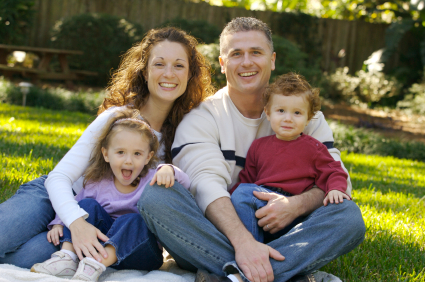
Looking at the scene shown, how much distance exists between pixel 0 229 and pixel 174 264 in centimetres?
96

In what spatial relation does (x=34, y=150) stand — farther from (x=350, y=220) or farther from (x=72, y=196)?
(x=350, y=220)

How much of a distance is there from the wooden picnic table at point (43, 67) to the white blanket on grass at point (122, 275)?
8.05 metres

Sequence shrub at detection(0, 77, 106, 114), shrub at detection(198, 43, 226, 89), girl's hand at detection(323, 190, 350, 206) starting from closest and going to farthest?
girl's hand at detection(323, 190, 350, 206), shrub at detection(198, 43, 226, 89), shrub at detection(0, 77, 106, 114)

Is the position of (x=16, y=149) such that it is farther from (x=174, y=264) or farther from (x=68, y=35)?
(x=68, y=35)

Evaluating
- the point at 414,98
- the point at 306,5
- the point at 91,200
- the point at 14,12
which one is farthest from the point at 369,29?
the point at 91,200

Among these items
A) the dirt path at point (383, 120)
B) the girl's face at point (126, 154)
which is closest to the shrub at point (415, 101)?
the dirt path at point (383, 120)

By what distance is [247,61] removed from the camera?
2768 mm

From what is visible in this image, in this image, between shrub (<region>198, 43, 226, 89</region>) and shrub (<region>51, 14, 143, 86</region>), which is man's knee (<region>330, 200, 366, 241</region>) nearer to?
shrub (<region>198, 43, 226, 89</region>)

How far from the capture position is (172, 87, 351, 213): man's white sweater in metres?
2.41

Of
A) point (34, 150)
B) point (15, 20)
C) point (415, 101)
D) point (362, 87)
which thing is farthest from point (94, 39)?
point (415, 101)

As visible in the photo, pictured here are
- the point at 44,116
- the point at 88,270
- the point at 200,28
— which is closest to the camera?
the point at 88,270

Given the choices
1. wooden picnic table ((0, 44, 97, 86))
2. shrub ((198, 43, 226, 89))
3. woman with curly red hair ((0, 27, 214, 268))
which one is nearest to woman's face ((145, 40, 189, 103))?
woman with curly red hair ((0, 27, 214, 268))

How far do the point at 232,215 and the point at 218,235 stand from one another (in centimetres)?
15

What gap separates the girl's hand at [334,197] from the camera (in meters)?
2.20
